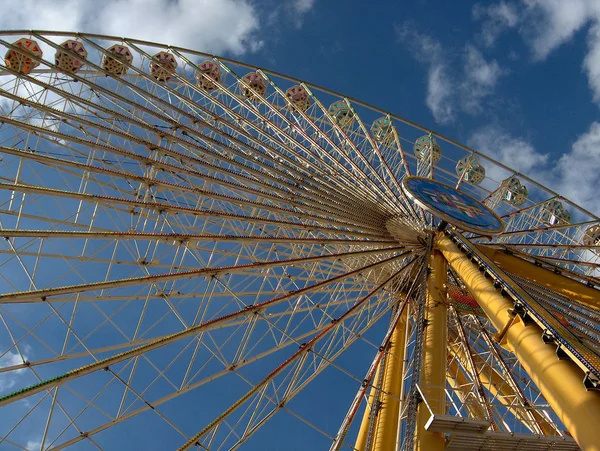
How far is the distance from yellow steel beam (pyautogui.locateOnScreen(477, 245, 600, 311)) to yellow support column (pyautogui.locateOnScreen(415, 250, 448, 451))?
1.49 metres

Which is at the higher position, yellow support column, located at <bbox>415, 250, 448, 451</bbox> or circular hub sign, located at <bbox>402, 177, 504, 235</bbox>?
circular hub sign, located at <bbox>402, 177, 504, 235</bbox>

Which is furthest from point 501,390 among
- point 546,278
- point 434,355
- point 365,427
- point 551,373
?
point 551,373

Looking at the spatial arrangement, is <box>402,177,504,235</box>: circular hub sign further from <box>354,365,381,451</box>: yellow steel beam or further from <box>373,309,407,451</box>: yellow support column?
<box>354,365,381,451</box>: yellow steel beam

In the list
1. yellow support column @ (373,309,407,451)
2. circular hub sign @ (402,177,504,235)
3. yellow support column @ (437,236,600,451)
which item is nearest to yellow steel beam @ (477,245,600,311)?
circular hub sign @ (402,177,504,235)

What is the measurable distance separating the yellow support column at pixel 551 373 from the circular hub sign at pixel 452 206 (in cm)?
352

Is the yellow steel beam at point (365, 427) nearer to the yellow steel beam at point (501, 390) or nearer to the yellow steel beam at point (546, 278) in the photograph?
the yellow steel beam at point (501, 390)

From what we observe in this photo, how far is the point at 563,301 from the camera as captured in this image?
15148 millimetres

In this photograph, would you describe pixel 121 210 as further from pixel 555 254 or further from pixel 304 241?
pixel 555 254

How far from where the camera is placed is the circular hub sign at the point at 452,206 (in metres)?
15.9

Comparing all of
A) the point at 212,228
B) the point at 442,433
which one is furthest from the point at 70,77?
the point at 442,433

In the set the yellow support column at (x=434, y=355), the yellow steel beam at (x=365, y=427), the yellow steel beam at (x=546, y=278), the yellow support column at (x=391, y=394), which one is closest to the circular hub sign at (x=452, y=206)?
the yellow steel beam at (x=546, y=278)

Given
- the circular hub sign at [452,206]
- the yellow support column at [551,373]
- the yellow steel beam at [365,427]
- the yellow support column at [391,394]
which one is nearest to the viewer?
the yellow support column at [551,373]

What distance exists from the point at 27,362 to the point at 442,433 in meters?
8.34

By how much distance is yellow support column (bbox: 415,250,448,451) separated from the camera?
11.2 meters
